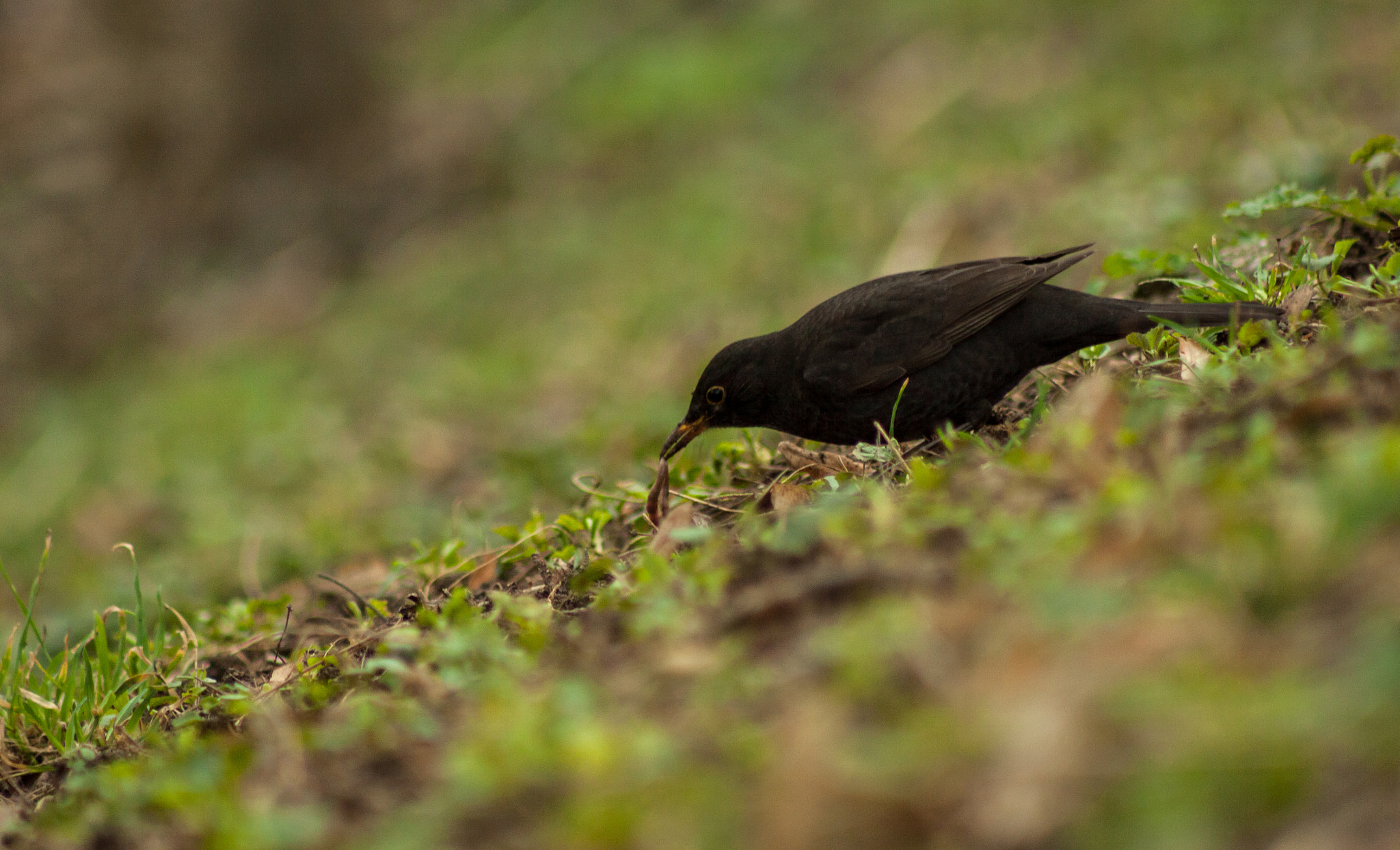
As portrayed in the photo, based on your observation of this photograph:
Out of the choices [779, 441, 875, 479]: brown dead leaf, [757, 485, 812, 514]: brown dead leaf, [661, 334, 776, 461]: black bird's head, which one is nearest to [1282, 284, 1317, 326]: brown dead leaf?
[779, 441, 875, 479]: brown dead leaf

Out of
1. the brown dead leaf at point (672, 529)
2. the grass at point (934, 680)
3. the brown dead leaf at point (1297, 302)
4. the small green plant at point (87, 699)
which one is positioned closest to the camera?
the grass at point (934, 680)

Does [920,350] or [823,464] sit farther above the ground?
[920,350]

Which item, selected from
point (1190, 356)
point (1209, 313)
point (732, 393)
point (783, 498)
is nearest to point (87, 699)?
point (783, 498)

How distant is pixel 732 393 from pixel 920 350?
0.74m

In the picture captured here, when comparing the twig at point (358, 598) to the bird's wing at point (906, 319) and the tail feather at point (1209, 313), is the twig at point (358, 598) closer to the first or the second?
the bird's wing at point (906, 319)

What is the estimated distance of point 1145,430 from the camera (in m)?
2.61

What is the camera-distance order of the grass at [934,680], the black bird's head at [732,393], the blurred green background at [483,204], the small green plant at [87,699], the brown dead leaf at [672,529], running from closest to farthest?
the grass at [934,680] < the brown dead leaf at [672,529] < the small green plant at [87,699] < the black bird's head at [732,393] < the blurred green background at [483,204]

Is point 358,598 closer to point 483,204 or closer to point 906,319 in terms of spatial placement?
point 906,319

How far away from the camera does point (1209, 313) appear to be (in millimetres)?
3709

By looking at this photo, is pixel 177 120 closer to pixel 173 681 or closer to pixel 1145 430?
pixel 173 681

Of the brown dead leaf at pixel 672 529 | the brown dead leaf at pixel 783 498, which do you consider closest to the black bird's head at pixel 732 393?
the brown dead leaf at pixel 783 498

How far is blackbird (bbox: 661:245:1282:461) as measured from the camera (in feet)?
13.5

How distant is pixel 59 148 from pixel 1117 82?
36.0 ft

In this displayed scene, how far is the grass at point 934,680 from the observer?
155 cm
